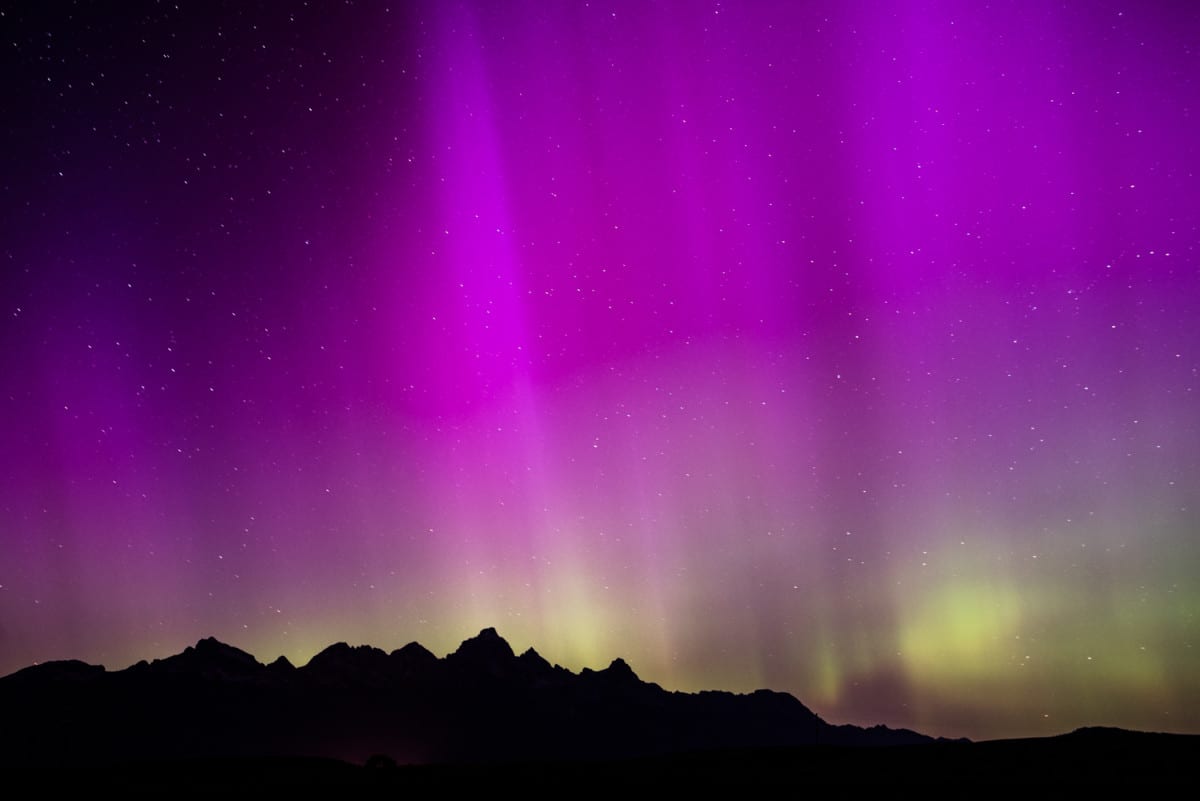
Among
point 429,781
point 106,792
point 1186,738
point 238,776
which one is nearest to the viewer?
point 429,781

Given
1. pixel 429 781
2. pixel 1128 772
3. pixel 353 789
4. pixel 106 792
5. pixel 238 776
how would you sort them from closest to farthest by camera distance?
1. pixel 1128 772
2. pixel 353 789
3. pixel 429 781
4. pixel 106 792
5. pixel 238 776

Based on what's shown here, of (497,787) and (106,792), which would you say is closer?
(497,787)

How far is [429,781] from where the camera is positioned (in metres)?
18.7

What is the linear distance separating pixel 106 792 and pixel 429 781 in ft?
29.9

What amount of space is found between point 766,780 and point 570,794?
4483 mm

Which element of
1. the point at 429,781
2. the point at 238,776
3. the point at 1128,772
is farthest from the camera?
the point at 238,776

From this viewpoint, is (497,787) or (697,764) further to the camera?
(697,764)

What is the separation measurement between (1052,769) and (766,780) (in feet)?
21.1

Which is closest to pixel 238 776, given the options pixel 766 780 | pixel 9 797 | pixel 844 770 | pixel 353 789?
pixel 9 797

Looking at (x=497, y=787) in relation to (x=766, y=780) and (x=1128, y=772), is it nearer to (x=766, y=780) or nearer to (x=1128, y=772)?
(x=766, y=780)

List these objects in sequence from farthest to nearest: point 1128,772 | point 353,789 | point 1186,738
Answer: point 1186,738 → point 353,789 → point 1128,772

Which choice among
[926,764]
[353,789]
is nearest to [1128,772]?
[926,764]

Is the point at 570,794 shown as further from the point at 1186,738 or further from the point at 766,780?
the point at 1186,738

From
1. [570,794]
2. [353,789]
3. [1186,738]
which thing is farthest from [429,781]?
[1186,738]
